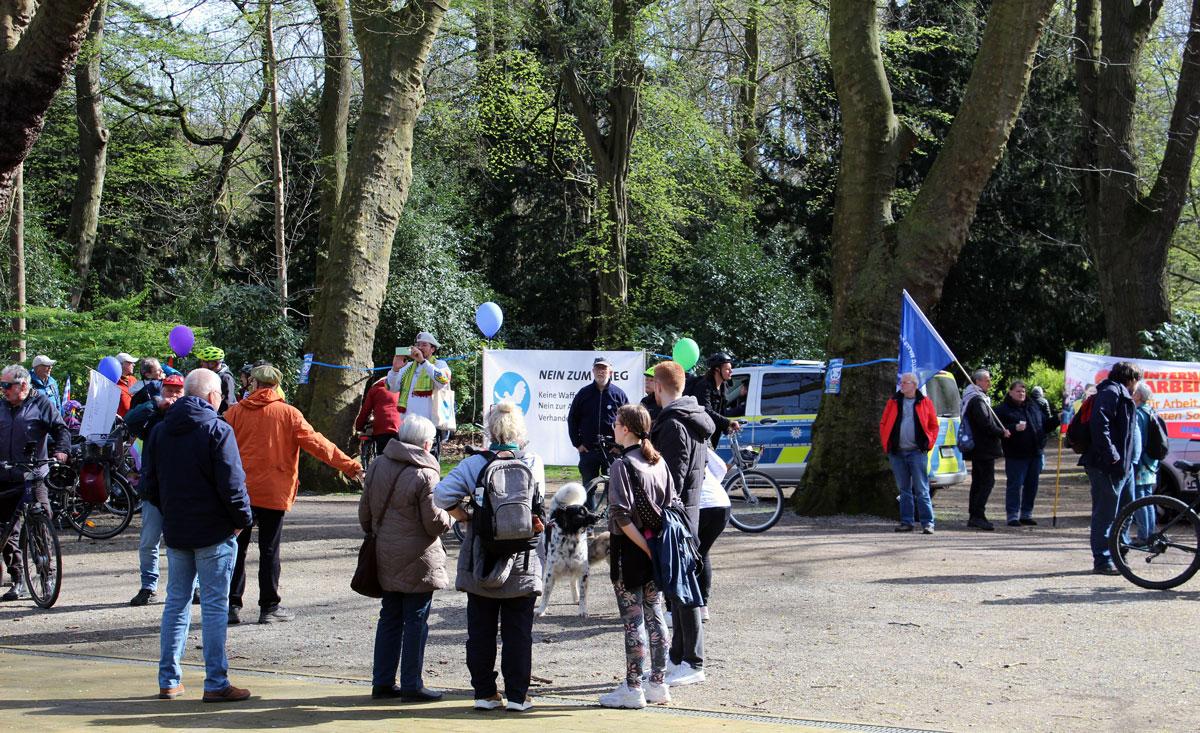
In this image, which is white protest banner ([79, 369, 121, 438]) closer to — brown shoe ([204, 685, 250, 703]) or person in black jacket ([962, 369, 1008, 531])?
brown shoe ([204, 685, 250, 703])

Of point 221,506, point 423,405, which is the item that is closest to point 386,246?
point 423,405

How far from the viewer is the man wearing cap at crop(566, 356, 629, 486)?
12.5m

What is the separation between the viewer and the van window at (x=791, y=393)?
17.9 metres

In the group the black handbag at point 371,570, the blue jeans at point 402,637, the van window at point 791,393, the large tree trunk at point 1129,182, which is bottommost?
the blue jeans at point 402,637

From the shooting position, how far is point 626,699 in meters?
6.56

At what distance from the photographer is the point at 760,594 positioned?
9.95 m

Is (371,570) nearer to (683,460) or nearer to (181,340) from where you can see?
(683,460)

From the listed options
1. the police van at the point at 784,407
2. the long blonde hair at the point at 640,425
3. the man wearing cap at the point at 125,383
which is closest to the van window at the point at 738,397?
the police van at the point at 784,407

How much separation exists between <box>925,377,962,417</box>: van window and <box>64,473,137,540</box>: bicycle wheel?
11.3 metres

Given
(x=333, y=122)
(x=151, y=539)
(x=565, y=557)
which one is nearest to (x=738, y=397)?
(x=565, y=557)

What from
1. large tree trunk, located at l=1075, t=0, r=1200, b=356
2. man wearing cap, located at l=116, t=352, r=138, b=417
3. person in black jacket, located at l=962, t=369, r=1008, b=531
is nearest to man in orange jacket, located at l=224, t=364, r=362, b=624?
man wearing cap, located at l=116, t=352, r=138, b=417

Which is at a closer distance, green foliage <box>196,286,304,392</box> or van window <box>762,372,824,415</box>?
van window <box>762,372,824,415</box>

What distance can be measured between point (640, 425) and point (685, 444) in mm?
552

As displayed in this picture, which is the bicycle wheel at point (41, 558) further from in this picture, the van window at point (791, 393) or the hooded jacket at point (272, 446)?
the van window at point (791, 393)
